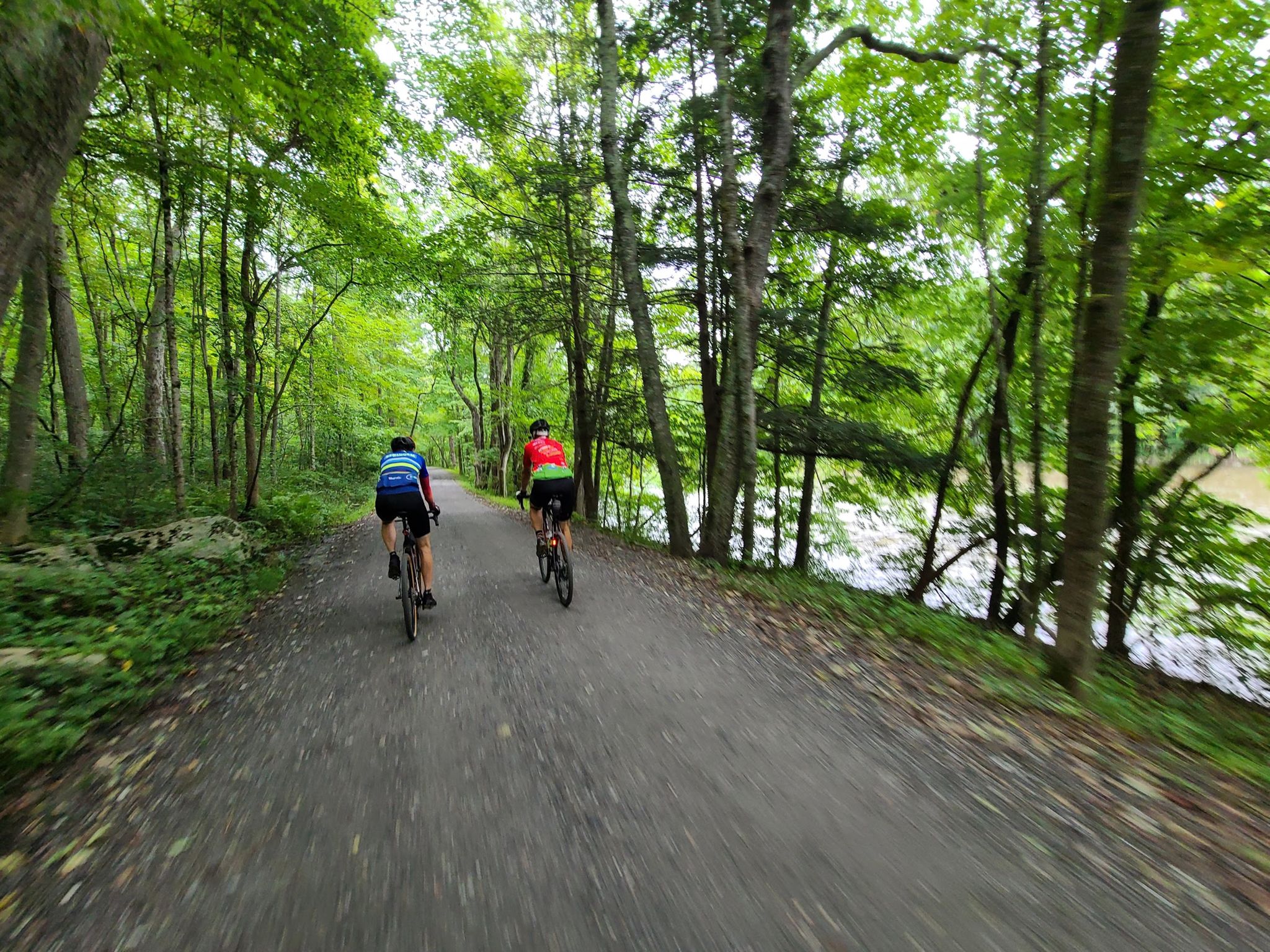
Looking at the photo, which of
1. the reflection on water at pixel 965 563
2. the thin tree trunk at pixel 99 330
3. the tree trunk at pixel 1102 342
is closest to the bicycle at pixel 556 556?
the tree trunk at pixel 1102 342

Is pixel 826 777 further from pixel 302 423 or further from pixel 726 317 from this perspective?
pixel 302 423

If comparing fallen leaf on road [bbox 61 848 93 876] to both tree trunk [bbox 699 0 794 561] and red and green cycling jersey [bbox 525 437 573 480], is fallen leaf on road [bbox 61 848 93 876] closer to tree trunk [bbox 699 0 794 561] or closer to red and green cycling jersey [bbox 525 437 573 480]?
red and green cycling jersey [bbox 525 437 573 480]

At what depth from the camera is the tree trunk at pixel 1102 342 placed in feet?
12.4

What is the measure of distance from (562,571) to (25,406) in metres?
6.76

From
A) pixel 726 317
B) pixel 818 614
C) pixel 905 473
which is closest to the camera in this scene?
pixel 818 614

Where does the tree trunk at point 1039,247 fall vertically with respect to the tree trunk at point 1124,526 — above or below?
above

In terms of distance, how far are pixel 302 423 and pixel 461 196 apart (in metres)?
15.7

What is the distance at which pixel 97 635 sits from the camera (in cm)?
455

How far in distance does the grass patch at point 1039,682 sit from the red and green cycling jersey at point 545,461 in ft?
8.92

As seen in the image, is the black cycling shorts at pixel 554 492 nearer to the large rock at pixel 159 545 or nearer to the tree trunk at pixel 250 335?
the large rock at pixel 159 545

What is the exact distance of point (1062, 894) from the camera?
2111 mm

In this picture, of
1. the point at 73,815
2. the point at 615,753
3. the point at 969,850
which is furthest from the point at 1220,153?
the point at 73,815

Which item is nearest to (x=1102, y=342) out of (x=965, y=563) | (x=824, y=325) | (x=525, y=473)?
(x=525, y=473)

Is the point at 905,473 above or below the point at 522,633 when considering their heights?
above
